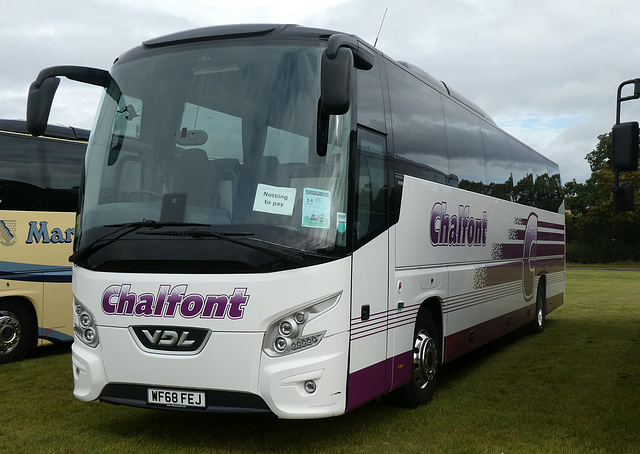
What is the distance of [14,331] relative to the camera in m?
10.3

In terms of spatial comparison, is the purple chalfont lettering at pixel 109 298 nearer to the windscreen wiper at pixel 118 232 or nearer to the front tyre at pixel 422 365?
the windscreen wiper at pixel 118 232

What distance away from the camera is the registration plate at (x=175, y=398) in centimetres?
560

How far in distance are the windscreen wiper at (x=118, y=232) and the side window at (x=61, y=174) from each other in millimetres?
4724

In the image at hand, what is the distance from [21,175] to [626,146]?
754cm

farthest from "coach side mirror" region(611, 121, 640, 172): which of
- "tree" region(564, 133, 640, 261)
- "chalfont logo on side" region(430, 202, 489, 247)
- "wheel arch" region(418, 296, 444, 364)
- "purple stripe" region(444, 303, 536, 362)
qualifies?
"tree" region(564, 133, 640, 261)

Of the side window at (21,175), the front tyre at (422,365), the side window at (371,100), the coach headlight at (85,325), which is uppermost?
the side window at (371,100)

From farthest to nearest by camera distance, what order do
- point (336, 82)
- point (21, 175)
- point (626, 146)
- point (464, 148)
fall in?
1. point (21, 175)
2. point (464, 148)
3. point (626, 146)
4. point (336, 82)

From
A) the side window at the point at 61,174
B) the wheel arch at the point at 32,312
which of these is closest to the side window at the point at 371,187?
the side window at the point at 61,174

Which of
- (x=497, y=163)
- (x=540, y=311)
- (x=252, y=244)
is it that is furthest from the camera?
(x=540, y=311)

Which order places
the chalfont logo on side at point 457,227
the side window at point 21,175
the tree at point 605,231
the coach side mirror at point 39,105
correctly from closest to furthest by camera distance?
1. the coach side mirror at point 39,105
2. the chalfont logo on side at point 457,227
3. the side window at point 21,175
4. the tree at point 605,231

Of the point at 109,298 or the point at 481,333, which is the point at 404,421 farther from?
the point at 481,333

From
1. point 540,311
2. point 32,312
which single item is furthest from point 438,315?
point 540,311

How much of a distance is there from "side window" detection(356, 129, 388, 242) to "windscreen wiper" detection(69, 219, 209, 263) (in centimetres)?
130

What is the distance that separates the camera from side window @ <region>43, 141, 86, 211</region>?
1062 cm
